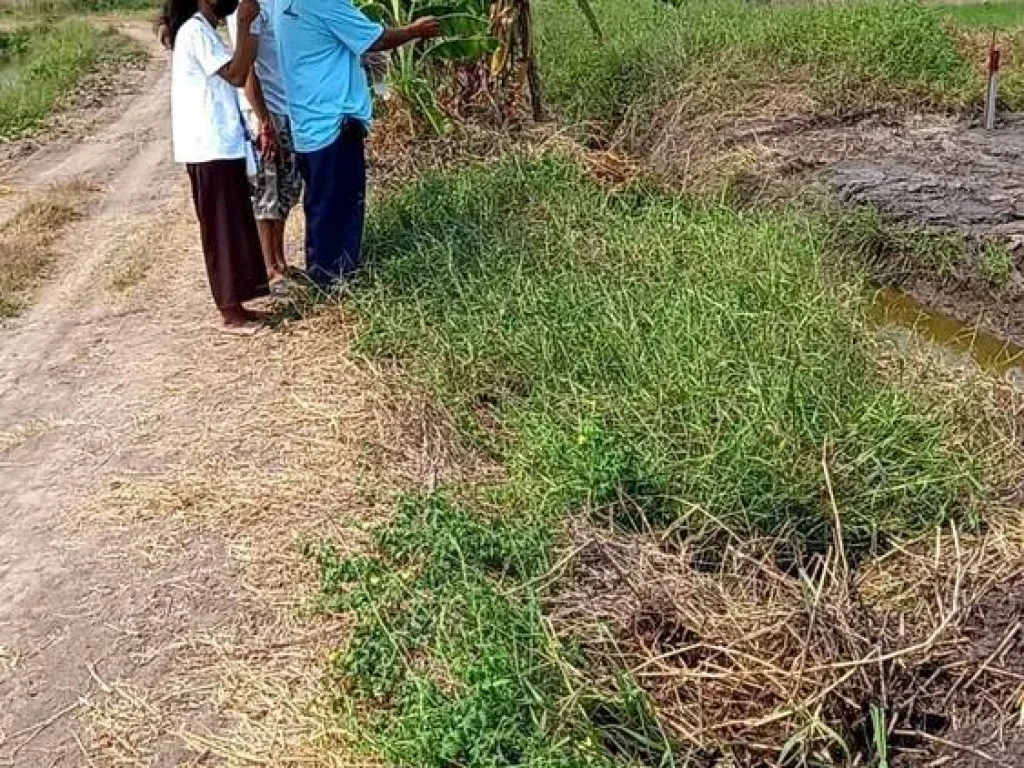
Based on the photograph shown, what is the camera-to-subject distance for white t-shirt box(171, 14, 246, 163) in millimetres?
5602

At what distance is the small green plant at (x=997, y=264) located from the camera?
7.23 metres

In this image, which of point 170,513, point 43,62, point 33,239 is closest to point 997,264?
point 170,513

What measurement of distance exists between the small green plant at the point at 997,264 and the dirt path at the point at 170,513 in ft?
12.3

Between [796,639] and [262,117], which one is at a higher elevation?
[262,117]

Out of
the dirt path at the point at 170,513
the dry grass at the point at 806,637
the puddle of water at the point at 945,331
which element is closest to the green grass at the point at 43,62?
the dirt path at the point at 170,513

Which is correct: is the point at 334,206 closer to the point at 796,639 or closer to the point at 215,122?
the point at 215,122

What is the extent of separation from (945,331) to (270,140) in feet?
12.4

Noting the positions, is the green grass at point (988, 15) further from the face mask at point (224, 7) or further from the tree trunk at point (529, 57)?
the face mask at point (224, 7)

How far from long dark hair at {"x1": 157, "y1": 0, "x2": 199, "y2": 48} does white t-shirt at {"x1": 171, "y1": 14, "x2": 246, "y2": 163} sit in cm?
4

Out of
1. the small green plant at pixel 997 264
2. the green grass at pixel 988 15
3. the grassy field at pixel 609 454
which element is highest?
the grassy field at pixel 609 454

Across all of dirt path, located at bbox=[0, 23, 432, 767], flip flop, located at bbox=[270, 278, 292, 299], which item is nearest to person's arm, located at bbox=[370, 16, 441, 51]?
flip flop, located at bbox=[270, 278, 292, 299]

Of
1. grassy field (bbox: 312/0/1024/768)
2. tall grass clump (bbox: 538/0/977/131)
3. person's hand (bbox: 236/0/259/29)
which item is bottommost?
tall grass clump (bbox: 538/0/977/131)

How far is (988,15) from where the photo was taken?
47.8 ft

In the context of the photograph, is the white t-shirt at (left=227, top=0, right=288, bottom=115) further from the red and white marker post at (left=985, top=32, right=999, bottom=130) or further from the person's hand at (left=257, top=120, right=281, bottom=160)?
the red and white marker post at (left=985, top=32, right=999, bottom=130)
